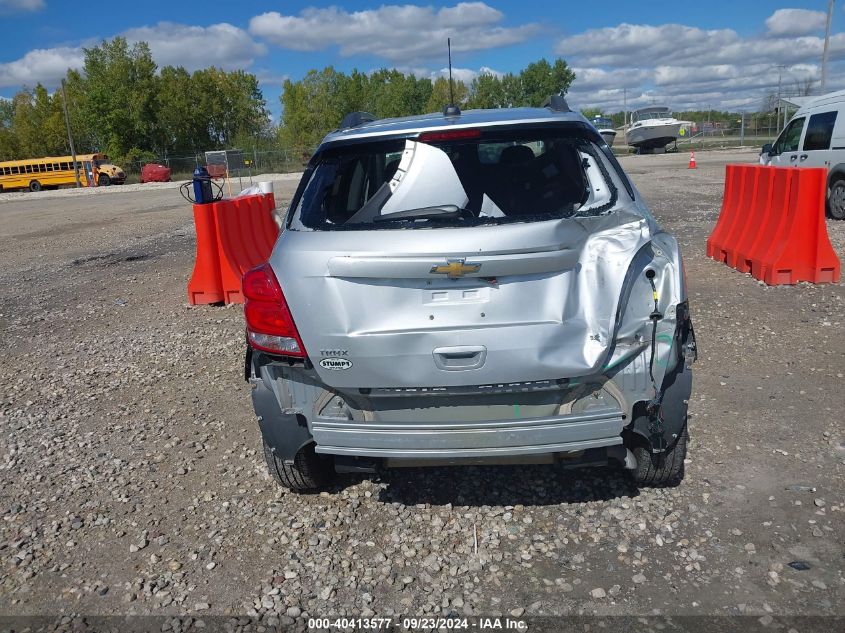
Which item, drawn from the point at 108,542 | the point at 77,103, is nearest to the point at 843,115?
the point at 108,542

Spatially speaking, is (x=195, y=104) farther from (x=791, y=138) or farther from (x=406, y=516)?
(x=406, y=516)

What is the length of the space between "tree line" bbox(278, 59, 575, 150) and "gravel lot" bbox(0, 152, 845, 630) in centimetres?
7302

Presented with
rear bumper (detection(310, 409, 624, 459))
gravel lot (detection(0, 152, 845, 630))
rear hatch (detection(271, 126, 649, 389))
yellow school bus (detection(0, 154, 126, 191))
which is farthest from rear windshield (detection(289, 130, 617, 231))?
yellow school bus (detection(0, 154, 126, 191))

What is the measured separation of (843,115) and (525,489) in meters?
12.0

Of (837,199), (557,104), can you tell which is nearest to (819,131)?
(837,199)

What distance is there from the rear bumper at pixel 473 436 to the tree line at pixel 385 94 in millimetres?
75094

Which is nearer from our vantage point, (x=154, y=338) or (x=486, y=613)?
(x=486, y=613)

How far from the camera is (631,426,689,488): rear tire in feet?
11.9

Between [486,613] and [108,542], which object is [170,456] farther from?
[486,613]

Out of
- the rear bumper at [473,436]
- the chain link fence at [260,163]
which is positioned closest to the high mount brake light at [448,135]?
the rear bumper at [473,436]

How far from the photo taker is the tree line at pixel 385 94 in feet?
270

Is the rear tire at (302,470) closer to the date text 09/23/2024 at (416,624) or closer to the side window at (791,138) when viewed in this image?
the date text 09/23/2024 at (416,624)

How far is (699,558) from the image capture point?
3.23 metres

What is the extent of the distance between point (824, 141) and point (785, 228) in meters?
6.62
